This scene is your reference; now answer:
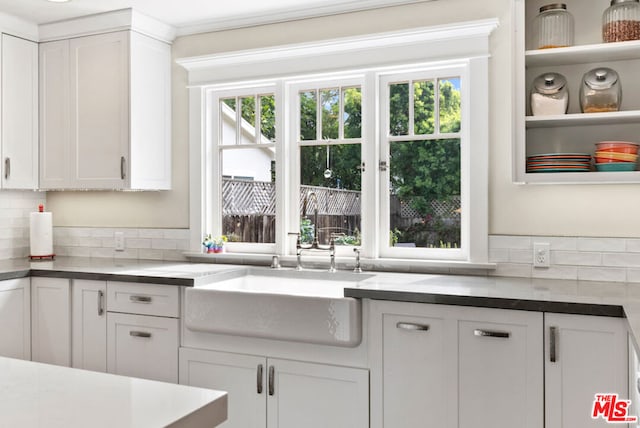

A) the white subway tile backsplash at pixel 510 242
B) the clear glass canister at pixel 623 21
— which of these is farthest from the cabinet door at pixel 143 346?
the clear glass canister at pixel 623 21

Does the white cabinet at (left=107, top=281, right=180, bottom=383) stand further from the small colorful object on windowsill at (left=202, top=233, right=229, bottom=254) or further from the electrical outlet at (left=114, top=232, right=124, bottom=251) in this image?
the electrical outlet at (left=114, top=232, right=124, bottom=251)

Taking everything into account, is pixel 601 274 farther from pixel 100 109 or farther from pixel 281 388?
pixel 100 109

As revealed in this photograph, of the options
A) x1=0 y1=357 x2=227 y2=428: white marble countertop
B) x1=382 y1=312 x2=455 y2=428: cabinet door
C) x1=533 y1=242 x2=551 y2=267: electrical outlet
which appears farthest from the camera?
x1=533 y1=242 x2=551 y2=267: electrical outlet

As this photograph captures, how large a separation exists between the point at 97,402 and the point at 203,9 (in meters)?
2.76

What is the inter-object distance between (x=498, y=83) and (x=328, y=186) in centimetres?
109

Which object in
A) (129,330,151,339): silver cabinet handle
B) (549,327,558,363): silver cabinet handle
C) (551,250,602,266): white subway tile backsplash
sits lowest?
(129,330,151,339): silver cabinet handle

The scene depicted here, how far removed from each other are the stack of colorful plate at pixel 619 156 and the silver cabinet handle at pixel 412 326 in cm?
107

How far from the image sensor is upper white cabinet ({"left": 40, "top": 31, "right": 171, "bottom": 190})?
3.33m

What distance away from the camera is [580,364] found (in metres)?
2.05

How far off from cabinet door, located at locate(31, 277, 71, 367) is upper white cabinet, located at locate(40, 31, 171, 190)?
26.8 inches

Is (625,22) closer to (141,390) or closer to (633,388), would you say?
(633,388)

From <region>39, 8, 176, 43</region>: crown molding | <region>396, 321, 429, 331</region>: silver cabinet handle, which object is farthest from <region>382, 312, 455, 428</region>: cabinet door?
<region>39, 8, 176, 43</region>: crown molding

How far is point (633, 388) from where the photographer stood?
1.85 metres

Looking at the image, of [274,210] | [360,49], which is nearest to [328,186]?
[274,210]
